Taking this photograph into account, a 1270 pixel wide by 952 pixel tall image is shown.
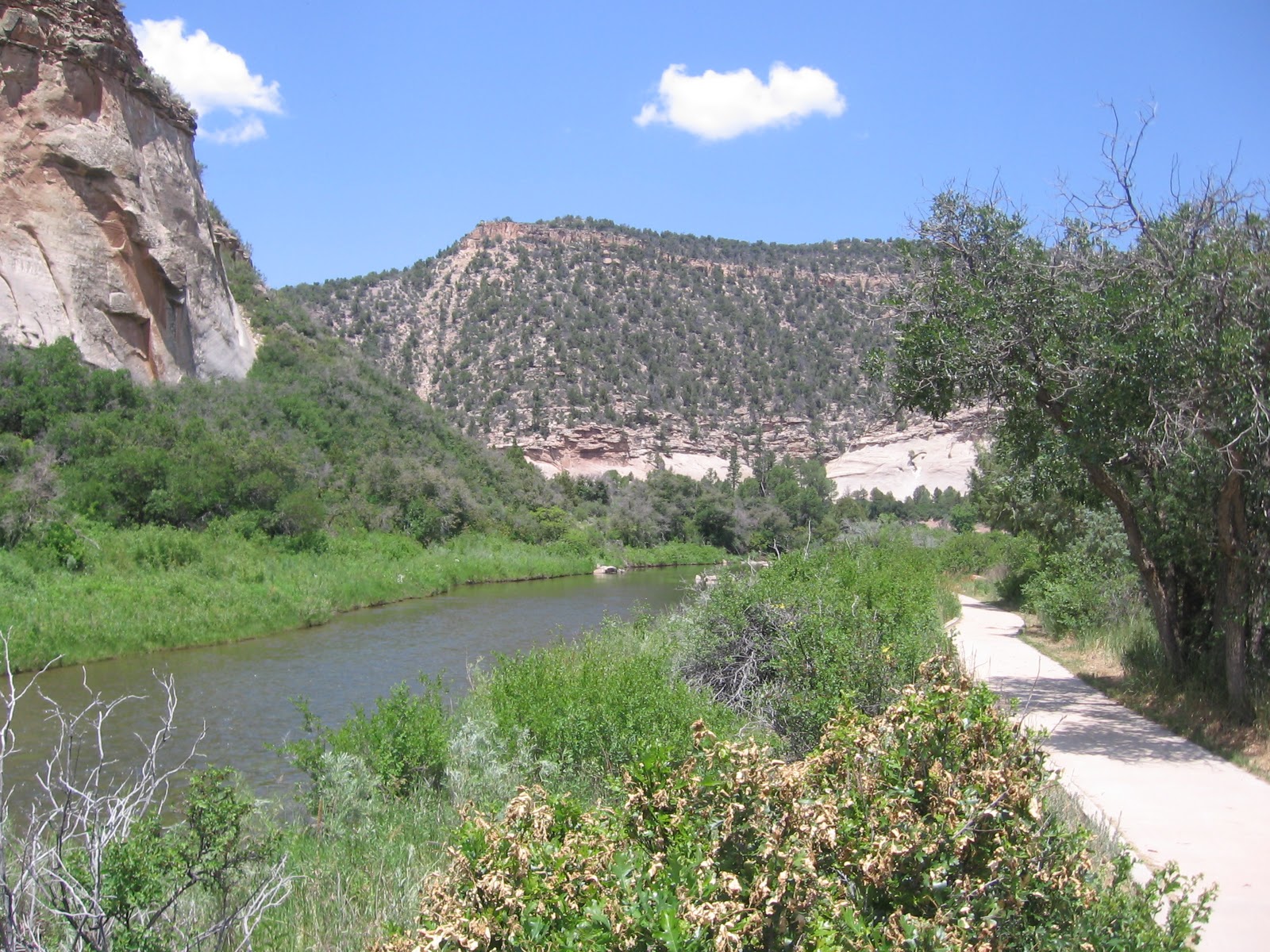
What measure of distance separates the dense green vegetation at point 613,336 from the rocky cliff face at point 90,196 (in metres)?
34.9

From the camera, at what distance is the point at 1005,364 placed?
9617mm

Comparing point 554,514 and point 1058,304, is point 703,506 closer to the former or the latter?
point 554,514

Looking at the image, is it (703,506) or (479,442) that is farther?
(703,506)

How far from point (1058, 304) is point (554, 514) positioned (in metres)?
39.7

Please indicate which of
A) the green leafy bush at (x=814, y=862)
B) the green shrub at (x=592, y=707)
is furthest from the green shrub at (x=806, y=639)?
the green leafy bush at (x=814, y=862)

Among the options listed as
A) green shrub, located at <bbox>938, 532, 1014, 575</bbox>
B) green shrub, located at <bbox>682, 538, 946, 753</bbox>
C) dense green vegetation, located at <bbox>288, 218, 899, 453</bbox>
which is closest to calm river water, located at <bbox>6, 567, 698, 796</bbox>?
green shrub, located at <bbox>682, 538, 946, 753</bbox>

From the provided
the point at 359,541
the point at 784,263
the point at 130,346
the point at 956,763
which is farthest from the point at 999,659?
the point at 784,263

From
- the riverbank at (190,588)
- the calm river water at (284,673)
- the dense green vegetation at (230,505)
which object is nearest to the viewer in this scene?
the calm river water at (284,673)

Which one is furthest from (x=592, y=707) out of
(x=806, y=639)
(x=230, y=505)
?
(x=230, y=505)

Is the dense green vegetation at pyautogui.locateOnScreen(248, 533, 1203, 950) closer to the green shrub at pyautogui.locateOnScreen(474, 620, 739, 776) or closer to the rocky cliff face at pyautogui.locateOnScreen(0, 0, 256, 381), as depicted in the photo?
the green shrub at pyautogui.locateOnScreen(474, 620, 739, 776)

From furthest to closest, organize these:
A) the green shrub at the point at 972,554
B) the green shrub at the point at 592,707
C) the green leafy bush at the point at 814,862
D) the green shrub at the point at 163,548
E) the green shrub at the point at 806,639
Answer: the green shrub at the point at 972,554
the green shrub at the point at 163,548
the green shrub at the point at 806,639
the green shrub at the point at 592,707
the green leafy bush at the point at 814,862

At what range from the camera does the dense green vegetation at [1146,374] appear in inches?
332

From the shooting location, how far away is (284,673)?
55.4ft

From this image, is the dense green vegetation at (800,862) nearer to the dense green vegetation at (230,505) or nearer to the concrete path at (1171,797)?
the concrete path at (1171,797)
